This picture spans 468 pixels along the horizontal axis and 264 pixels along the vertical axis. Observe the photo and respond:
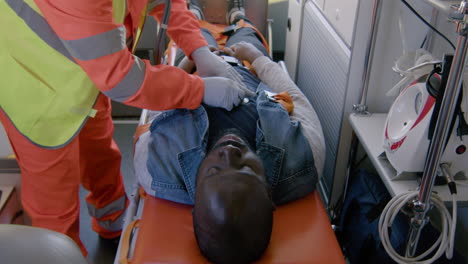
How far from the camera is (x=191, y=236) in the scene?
1.20 m

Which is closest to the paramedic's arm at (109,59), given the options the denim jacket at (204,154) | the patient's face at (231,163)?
the denim jacket at (204,154)

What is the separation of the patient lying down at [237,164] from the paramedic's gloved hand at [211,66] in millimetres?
142

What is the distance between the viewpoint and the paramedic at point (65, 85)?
1.14 m

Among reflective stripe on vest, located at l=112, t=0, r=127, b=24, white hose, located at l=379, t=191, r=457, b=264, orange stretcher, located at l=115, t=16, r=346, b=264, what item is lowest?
orange stretcher, located at l=115, t=16, r=346, b=264

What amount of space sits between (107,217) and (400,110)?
1356 millimetres

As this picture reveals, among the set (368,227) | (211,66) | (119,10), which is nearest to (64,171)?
(119,10)

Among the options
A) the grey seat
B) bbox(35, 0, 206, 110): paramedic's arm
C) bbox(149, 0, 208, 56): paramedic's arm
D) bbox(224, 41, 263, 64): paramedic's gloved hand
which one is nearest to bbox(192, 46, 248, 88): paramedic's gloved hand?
bbox(149, 0, 208, 56): paramedic's arm

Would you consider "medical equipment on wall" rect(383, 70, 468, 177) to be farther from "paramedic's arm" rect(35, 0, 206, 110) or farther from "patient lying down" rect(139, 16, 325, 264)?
"paramedic's arm" rect(35, 0, 206, 110)

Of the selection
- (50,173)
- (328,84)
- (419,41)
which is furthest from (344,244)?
(50,173)

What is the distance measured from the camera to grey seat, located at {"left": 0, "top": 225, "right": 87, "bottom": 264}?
2.05 ft

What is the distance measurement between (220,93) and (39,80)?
591 millimetres

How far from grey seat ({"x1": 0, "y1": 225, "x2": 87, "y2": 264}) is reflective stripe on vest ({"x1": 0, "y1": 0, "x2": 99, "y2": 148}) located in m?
0.70

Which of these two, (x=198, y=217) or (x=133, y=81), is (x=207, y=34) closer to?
(x=133, y=81)

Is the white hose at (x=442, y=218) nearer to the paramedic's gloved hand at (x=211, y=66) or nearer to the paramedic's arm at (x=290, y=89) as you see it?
the paramedic's arm at (x=290, y=89)
